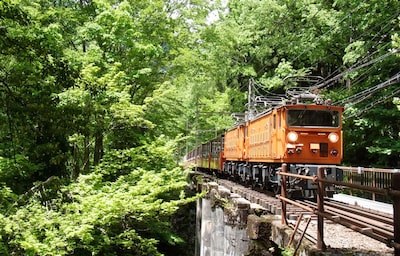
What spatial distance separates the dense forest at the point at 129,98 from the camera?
6.14 meters

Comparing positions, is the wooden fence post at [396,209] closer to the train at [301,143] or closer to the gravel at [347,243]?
the gravel at [347,243]

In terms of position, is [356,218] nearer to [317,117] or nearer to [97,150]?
[317,117]

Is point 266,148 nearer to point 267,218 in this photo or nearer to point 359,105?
point 267,218

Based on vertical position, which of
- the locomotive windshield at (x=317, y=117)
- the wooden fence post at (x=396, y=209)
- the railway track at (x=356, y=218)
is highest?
the locomotive windshield at (x=317, y=117)

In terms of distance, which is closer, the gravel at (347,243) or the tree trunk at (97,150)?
the gravel at (347,243)

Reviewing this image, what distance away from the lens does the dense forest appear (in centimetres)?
614

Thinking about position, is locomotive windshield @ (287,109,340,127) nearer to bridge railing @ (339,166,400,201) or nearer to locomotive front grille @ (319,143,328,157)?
locomotive front grille @ (319,143,328,157)

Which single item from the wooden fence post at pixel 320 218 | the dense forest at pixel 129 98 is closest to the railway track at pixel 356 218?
the wooden fence post at pixel 320 218

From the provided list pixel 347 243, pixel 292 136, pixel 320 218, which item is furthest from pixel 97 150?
pixel 320 218

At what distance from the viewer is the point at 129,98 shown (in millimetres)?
11195

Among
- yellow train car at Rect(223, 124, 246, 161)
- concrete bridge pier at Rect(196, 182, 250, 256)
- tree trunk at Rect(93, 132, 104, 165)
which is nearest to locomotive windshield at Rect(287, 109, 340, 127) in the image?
concrete bridge pier at Rect(196, 182, 250, 256)

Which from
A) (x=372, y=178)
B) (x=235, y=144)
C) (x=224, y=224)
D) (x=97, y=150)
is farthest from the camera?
(x=235, y=144)

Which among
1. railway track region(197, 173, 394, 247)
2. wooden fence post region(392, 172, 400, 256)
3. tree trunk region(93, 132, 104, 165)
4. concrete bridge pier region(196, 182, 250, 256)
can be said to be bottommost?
concrete bridge pier region(196, 182, 250, 256)

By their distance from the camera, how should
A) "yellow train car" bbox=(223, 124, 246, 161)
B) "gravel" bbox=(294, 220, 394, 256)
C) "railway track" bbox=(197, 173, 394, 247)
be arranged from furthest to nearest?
"yellow train car" bbox=(223, 124, 246, 161) < "gravel" bbox=(294, 220, 394, 256) < "railway track" bbox=(197, 173, 394, 247)
